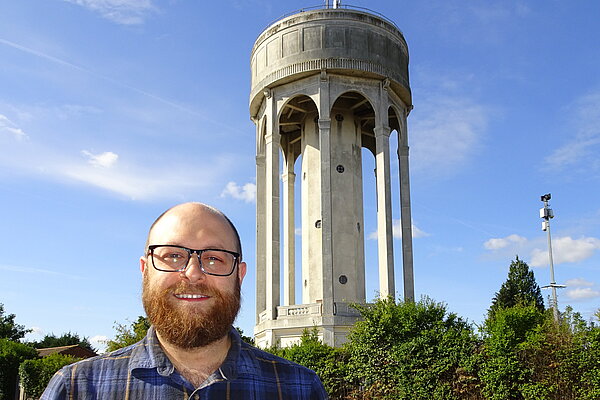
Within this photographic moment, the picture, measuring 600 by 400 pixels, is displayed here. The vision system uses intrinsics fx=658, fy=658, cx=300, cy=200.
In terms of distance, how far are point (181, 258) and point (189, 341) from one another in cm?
37

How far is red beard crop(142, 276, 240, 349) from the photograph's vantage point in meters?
2.86

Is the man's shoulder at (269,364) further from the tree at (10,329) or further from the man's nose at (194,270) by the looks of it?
the tree at (10,329)

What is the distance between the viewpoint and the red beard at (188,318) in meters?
2.86

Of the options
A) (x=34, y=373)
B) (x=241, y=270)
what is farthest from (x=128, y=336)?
(x=241, y=270)

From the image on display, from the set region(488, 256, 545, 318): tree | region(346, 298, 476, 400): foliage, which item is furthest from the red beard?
region(488, 256, 545, 318): tree

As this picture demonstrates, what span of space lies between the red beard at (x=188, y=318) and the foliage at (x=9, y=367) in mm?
40231

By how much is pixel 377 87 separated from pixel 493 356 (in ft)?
54.9

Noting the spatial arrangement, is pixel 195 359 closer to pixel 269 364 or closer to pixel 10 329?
pixel 269 364

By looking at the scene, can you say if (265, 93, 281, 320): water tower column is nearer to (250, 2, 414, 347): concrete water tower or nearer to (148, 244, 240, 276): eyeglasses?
(250, 2, 414, 347): concrete water tower

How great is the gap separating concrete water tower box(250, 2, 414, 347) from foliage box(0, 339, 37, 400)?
17696 mm

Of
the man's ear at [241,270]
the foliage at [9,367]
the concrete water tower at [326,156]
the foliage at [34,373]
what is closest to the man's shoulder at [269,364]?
the man's ear at [241,270]

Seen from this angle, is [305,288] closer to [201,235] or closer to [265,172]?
[265,172]

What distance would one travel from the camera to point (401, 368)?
18812 mm

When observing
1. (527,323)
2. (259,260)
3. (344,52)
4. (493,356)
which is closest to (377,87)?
(344,52)
